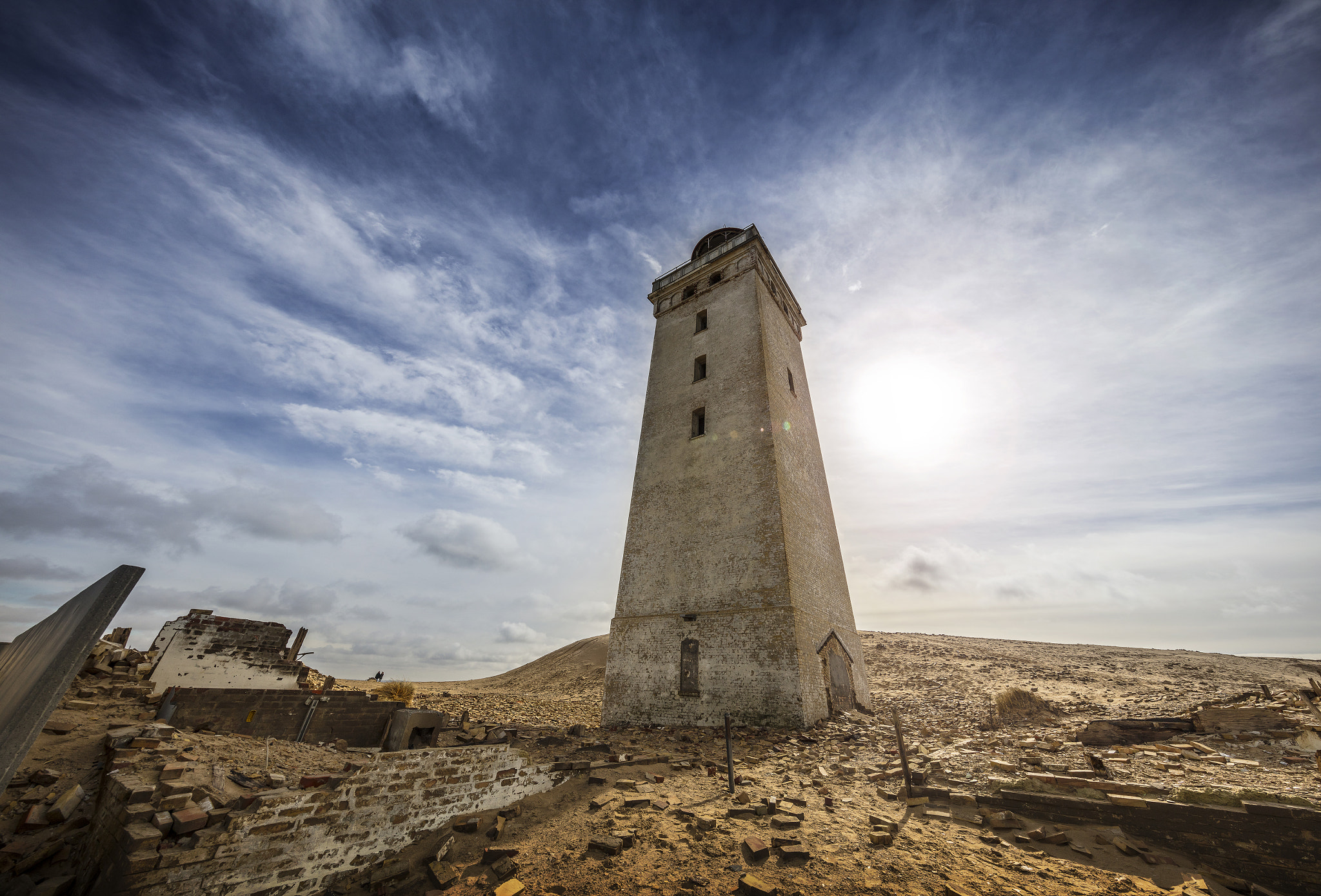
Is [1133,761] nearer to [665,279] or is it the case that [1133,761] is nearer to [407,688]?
[665,279]

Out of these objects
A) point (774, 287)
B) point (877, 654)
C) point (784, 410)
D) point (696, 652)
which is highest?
point (774, 287)

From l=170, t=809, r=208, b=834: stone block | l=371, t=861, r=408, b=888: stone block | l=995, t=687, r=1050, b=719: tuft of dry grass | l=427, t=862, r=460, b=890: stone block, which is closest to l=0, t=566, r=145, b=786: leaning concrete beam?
l=170, t=809, r=208, b=834: stone block

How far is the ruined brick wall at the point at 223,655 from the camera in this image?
11312mm

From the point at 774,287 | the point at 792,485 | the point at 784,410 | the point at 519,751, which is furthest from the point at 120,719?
the point at 774,287

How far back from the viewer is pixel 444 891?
477 centimetres

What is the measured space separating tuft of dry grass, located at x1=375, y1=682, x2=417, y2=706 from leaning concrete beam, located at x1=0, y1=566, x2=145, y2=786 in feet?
60.6

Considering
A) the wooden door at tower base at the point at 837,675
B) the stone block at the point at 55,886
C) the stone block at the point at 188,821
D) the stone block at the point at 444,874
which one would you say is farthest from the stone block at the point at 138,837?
the wooden door at tower base at the point at 837,675

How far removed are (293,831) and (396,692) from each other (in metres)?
18.1

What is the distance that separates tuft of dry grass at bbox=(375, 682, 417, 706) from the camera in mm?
18688

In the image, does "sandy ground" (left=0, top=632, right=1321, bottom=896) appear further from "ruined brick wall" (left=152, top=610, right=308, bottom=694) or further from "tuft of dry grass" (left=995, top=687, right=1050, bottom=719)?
"ruined brick wall" (left=152, top=610, right=308, bottom=694)

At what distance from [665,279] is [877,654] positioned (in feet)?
74.0

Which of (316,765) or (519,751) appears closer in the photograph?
(316,765)

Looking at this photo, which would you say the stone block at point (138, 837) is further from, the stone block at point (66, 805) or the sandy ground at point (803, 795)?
the stone block at point (66, 805)

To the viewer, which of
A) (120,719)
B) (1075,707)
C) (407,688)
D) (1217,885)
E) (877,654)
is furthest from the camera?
(877,654)
